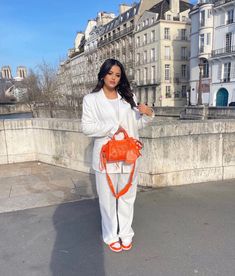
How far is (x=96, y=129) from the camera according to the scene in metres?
2.47

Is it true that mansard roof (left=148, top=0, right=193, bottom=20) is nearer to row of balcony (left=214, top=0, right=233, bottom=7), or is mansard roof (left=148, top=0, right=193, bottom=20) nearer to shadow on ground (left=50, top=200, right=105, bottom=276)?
row of balcony (left=214, top=0, right=233, bottom=7)

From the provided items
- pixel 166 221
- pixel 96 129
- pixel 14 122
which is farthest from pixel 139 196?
pixel 14 122

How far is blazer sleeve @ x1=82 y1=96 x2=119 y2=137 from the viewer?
2.48 meters

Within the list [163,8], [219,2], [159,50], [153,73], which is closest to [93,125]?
[219,2]

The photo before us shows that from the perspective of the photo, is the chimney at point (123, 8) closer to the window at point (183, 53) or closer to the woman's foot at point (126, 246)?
the window at point (183, 53)

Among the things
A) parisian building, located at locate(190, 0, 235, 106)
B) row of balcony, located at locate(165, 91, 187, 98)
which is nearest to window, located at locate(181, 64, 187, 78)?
row of balcony, located at locate(165, 91, 187, 98)

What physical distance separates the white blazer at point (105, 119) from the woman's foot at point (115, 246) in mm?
893

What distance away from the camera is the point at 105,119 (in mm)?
2545

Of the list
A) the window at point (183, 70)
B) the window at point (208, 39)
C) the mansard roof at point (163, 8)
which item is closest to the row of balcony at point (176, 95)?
the window at point (183, 70)

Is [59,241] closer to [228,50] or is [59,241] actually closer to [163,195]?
[163,195]

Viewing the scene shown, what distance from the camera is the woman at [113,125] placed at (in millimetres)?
2523

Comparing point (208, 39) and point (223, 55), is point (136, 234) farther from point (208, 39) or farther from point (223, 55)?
point (208, 39)

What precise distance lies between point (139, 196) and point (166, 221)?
3.02ft

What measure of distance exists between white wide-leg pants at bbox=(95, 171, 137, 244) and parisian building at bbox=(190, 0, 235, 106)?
107ft
